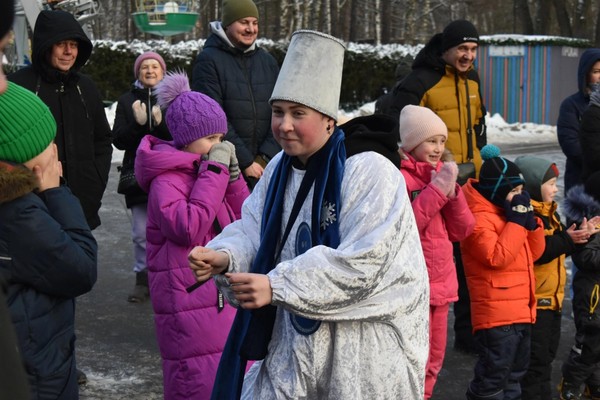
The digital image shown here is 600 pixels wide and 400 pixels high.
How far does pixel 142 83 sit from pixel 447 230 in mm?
3006

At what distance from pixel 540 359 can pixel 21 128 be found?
310 centimetres

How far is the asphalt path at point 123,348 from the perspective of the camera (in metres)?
5.62

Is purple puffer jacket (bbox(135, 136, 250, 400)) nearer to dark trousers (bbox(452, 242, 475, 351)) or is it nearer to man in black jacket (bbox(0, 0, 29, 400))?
dark trousers (bbox(452, 242, 475, 351))

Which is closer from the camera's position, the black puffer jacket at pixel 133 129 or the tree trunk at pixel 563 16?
the black puffer jacket at pixel 133 129

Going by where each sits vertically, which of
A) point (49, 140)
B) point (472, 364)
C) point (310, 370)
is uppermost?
point (49, 140)

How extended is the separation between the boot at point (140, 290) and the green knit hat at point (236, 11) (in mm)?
2071

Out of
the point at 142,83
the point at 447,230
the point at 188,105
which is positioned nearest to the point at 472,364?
the point at 447,230

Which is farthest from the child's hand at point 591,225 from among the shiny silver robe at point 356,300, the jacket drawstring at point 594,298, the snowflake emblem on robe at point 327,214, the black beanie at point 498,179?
the snowflake emblem on robe at point 327,214

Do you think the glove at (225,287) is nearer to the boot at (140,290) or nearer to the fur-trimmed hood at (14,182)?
the fur-trimmed hood at (14,182)

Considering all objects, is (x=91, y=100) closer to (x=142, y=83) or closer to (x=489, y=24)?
(x=142, y=83)

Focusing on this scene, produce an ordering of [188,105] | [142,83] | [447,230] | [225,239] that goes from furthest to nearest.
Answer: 1. [142,83]
2. [447,230]
3. [188,105]
4. [225,239]

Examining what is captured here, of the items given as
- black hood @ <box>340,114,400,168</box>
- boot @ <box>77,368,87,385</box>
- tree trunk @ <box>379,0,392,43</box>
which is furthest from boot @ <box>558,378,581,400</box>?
tree trunk @ <box>379,0,392,43</box>

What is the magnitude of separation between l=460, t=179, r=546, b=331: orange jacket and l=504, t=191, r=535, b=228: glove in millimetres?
30

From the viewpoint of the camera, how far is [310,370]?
3.08 metres
